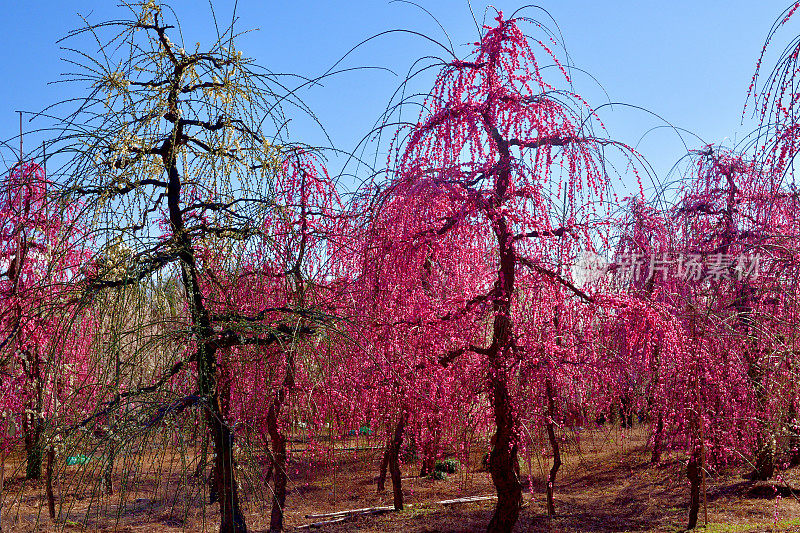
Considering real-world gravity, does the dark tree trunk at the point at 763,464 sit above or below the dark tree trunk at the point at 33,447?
below

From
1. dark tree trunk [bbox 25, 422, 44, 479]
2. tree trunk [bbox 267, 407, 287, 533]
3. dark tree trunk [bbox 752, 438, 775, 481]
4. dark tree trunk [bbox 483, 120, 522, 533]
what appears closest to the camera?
dark tree trunk [bbox 25, 422, 44, 479]

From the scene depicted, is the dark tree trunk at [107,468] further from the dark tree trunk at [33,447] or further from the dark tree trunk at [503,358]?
the dark tree trunk at [503,358]

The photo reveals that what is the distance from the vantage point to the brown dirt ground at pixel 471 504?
7277 millimetres

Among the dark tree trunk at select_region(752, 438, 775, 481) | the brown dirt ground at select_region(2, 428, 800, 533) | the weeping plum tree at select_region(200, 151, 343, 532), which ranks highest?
the weeping plum tree at select_region(200, 151, 343, 532)

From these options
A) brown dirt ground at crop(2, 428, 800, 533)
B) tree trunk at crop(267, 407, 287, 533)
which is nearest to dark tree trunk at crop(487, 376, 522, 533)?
brown dirt ground at crop(2, 428, 800, 533)

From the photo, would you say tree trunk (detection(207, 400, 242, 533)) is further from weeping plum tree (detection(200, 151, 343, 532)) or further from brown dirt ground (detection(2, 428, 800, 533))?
brown dirt ground (detection(2, 428, 800, 533))

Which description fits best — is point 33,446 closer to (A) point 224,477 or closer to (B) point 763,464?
(A) point 224,477

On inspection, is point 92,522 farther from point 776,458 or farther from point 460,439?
point 776,458

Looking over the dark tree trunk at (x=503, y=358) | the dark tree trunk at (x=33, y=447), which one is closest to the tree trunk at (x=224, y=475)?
the dark tree trunk at (x=33, y=447)

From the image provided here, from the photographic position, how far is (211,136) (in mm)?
3734

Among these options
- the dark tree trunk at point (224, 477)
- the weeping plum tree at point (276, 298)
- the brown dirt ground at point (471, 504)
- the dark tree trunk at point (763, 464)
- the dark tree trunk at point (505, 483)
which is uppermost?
the weeping plum tree at point (276, 298)

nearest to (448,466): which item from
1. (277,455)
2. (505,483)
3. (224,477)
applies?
(277,455)

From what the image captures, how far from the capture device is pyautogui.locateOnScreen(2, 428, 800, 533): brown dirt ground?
7277mm

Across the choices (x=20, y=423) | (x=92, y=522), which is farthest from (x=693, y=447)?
(x=20, y=423)
